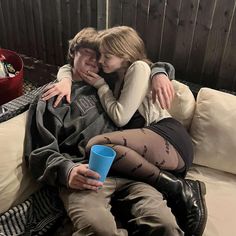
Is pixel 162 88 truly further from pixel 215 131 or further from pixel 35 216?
pixel 35 216

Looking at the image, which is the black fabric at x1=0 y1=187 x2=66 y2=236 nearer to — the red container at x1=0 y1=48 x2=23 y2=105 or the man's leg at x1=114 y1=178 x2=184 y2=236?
the man's leg at x1=114 y1=178 x2=184 y2=236

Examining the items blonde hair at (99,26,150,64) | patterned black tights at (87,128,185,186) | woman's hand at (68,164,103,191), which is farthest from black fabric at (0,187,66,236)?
blonde hair at (99,26,150,64)

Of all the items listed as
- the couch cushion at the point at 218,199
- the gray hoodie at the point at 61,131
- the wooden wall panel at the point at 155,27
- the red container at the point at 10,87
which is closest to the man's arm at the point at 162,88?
the gray hoodie at the point at 61,131

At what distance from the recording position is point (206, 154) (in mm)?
1669

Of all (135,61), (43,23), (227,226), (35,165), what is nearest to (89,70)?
(135,61)

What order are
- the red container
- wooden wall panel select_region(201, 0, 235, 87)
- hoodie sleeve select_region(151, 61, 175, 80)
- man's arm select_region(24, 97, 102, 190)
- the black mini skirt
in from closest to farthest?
man's arm select_region(24, 97, 102, 190) < the black mini skirt < hoodie sleeve select_region(151, 61, 175, 80) < wooden wall panel select_region(201, 0, 235, 87) < the red container

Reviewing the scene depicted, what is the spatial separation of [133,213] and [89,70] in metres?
0.72

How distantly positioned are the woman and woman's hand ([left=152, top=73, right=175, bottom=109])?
0.04 metres

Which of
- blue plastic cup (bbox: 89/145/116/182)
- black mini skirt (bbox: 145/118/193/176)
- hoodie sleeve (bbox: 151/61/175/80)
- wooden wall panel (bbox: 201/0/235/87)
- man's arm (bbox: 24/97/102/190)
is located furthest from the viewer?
wooden wall panel (bbox: 201/0/235/87)

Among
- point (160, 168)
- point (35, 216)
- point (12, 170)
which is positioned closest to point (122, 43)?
point (160, 168)

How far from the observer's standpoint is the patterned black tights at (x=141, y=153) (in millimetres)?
1400

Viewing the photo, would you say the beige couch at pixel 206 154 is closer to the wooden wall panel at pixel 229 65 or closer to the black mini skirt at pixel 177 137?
the black mini skirt at pixel 177 137

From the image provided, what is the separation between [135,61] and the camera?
1663mm

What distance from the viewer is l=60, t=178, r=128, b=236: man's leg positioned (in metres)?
1.21
